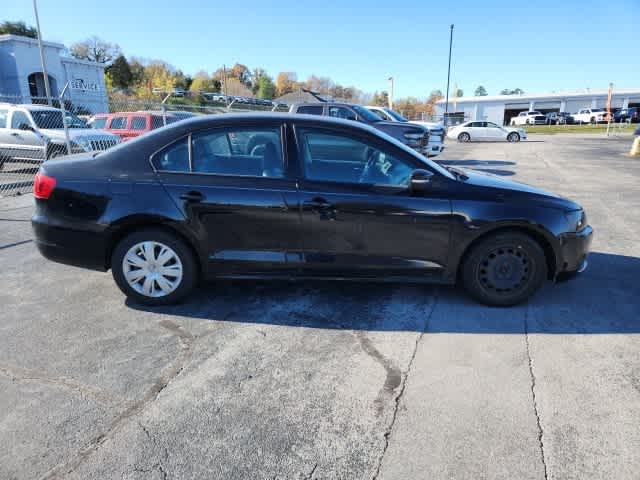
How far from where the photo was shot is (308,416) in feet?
8.48

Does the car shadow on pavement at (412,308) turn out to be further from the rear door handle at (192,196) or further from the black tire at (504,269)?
the rear door handle at (192,196)

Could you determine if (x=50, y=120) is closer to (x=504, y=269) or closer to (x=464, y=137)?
(x=504, y=269)

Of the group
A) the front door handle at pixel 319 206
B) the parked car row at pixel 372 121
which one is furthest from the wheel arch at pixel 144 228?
the parked car row at pixel 372 121

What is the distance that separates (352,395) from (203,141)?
2.47 m

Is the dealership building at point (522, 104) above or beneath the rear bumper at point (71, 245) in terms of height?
above

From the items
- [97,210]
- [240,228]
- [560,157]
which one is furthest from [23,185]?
[560,157]

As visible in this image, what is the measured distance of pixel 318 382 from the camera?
2.92m

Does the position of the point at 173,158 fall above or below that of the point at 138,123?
below

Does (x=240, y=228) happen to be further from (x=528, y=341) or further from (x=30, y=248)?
(x=30, y=248)

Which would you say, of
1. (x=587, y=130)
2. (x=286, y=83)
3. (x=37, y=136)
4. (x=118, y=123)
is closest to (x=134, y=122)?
A: (x=118, y=123)

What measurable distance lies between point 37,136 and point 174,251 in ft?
33.4

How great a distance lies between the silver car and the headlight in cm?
1097

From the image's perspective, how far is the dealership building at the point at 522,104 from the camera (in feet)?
215

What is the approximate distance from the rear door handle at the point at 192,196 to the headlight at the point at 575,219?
126 inches
